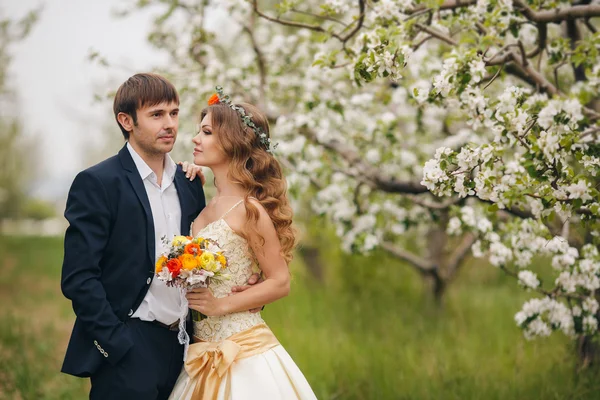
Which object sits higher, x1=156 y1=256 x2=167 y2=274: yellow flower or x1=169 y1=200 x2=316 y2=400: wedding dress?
x1=156 y1=256 x2=167 y2=274: yellow flower

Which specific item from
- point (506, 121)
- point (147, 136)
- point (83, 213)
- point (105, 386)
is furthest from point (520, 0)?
point (105, 386)

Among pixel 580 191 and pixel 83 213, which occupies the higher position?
pixel 83 213

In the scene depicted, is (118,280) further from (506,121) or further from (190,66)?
(190,66)

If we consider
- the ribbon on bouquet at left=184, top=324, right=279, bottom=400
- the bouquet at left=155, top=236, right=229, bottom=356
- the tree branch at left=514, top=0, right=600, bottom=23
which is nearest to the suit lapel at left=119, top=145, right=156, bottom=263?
the bouquet at left=155, top=236, right=229, bottom=356

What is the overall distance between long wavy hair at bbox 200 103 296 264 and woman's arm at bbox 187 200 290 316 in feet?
0.28

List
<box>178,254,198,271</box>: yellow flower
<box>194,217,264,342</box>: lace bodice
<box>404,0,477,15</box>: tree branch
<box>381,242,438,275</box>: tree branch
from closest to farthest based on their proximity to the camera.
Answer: <box>178,254,198,271</box>: yellow flower → <box>194,217,264,342</box>: lace bodice → <box>404,0,477,15</box>: tree branch → <box>381,242,438,275</box>: tree branch

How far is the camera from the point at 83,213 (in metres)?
2.75

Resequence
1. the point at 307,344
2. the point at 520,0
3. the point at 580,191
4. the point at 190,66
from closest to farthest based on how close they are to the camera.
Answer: the point at 580,191, the point at 520,0, the point at 307,344, the point at 190,66

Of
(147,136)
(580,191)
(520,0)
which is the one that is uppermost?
(520,0)

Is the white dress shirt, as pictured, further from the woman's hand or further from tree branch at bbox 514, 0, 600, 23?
tree branch at bbox 514, 0, 600, 23

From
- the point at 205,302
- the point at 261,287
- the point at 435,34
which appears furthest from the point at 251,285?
the point at 435,34

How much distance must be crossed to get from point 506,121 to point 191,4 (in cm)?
425

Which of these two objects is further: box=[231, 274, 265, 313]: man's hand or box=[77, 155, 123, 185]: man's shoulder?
box=[231, 274, 265, 313]: man's hand

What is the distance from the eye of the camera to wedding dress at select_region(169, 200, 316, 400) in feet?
9.25
